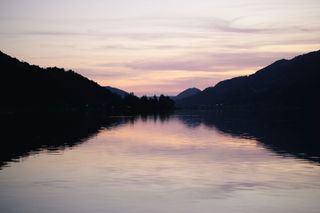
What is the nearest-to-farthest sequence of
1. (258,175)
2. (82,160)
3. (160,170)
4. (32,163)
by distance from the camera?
1. (258,175)
2. (160,170)
3. (32,163)
4. (82,160)

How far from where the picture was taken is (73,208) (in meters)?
25.7

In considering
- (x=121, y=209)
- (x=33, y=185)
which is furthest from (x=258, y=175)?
(x=33, y=185)

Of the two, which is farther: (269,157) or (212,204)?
(269,157)

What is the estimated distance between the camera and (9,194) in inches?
1156

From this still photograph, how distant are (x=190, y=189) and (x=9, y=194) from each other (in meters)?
12.2

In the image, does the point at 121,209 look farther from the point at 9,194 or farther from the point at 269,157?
the point at 269,157

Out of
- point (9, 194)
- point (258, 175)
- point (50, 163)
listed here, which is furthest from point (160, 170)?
point (9, 194)

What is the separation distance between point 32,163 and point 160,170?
13.2m

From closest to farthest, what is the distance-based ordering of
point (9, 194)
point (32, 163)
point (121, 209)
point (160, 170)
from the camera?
point (121, 209) < point (9, 194) < point (160, 170) < point (32, 163)

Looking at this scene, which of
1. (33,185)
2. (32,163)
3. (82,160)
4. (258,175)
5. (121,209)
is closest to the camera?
(121,209)

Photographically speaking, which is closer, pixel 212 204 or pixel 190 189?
pixel 212 204

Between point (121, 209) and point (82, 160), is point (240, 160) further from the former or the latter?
point (121, 209)

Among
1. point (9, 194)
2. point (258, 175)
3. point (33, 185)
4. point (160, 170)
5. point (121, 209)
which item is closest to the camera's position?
point (121, 209)

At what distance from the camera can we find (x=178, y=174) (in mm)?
37250
